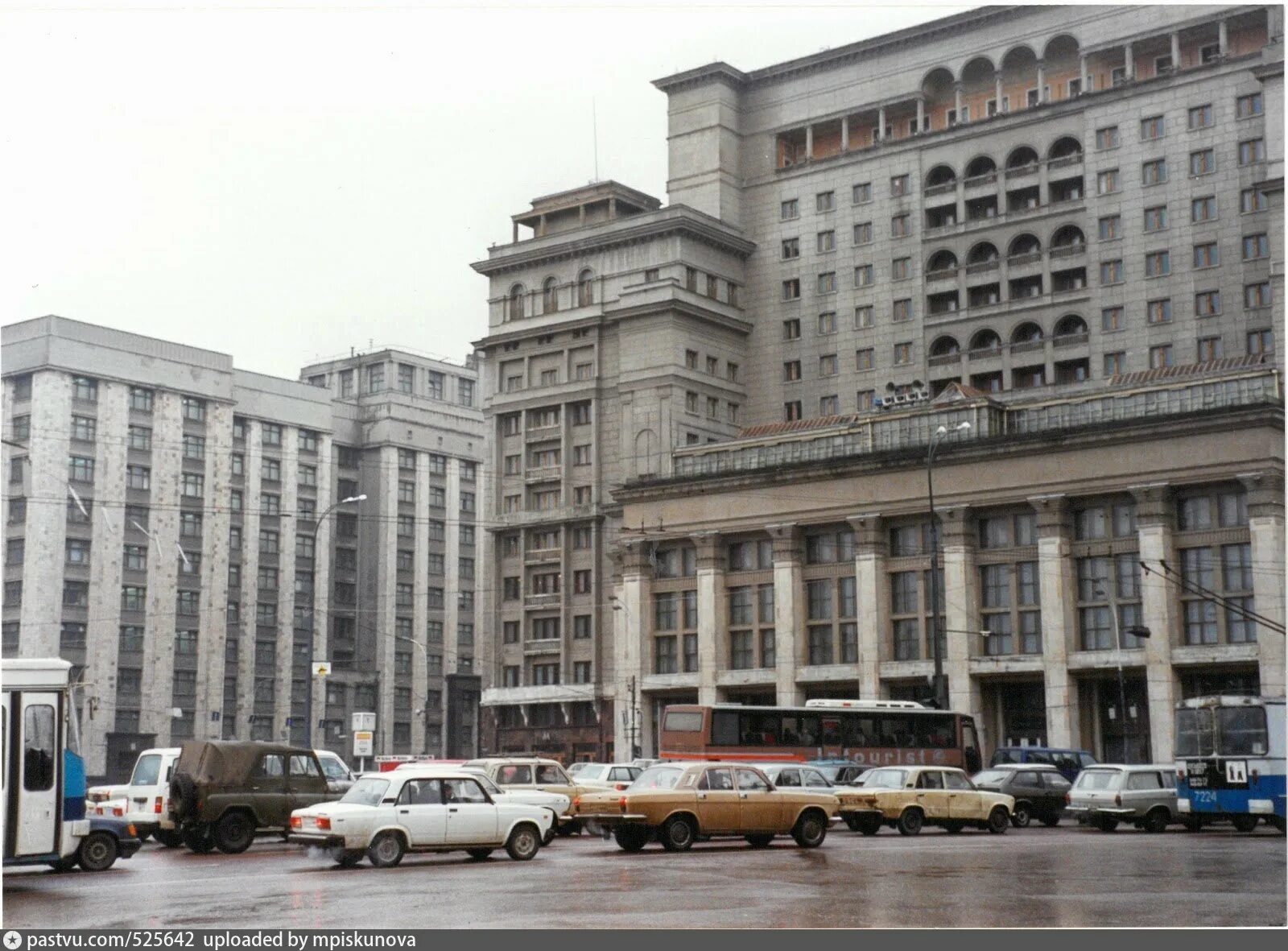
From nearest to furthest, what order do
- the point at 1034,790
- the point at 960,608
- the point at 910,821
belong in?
the point at 910,821 → the point at 1034,790 → the point at 960,608

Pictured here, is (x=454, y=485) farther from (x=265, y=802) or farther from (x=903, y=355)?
(x=265, y=802)

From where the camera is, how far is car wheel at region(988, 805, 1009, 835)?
34344mm

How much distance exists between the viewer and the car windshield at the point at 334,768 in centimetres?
3763

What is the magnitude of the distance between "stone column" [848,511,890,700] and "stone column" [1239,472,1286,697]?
55.8 ft

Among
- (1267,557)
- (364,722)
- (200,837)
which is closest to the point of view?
(200,837)

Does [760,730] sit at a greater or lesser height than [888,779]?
greater

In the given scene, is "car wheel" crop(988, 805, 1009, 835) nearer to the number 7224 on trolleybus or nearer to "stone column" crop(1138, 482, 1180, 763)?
the number 7224 on trolleybus

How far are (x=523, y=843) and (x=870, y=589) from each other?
50990 mm

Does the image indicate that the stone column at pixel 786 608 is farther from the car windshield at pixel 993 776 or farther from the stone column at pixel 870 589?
the car windshield at pixel 993 776

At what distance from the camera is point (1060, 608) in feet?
229

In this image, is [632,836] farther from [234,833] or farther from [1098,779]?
[1098,779]

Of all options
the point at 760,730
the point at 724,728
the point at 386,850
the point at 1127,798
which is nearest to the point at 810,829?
the point at 386,850

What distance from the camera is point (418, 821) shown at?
960 inches

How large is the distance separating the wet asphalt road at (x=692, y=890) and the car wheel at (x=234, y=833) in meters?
0.81
